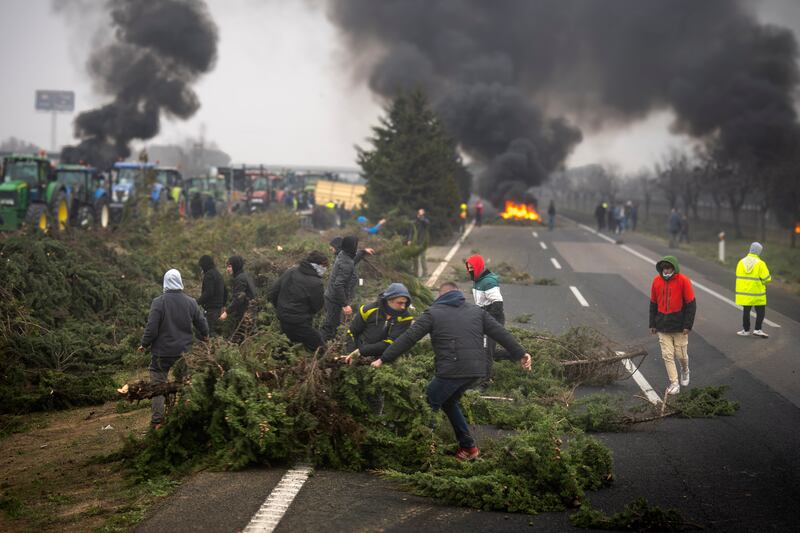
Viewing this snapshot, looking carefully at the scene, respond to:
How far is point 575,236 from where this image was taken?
42594mm

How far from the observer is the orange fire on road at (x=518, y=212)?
53.7 m

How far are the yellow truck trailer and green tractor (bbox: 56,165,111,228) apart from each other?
16.6 m

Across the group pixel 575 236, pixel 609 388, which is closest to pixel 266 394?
pixel 609 388

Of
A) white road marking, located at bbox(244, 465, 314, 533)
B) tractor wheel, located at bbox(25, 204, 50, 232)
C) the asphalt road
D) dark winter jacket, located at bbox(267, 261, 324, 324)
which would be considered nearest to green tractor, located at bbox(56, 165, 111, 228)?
→ tractor wheel, located at bbox(25, 204, 50, 232)

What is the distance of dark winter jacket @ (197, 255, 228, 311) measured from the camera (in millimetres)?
11961

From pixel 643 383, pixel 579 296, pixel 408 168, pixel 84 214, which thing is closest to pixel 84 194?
pixel 84 214

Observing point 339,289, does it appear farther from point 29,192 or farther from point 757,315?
point 29,192

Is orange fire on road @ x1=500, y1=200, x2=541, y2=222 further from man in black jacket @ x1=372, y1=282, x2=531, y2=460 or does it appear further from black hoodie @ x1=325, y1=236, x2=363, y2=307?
man in black jacket @ x1=372, y1=282, x2=531, y2=460

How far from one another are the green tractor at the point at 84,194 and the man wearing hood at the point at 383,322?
77.4 feet

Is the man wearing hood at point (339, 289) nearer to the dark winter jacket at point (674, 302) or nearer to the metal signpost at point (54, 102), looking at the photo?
the dark winter jacket at point (674, 302)

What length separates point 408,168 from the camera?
111 feet

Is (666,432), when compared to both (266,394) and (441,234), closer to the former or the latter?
(266,394)

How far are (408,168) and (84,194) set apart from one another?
11.7 metres

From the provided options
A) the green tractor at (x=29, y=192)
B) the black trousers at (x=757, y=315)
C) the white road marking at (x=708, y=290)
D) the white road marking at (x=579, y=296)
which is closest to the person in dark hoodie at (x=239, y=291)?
the black trousers at (x=757, y=315)
